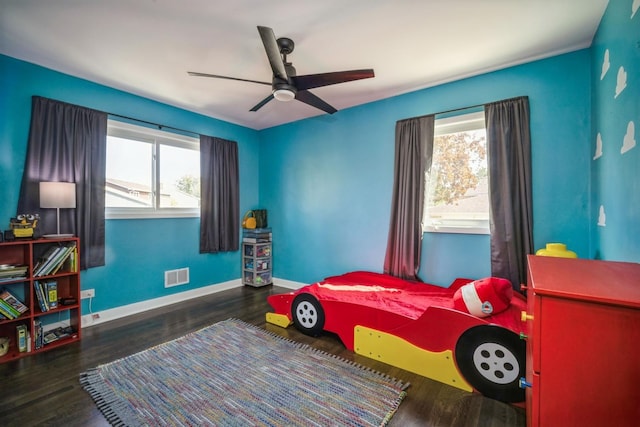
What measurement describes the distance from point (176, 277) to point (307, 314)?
1.95 metres

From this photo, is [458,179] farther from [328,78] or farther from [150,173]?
[150,173]

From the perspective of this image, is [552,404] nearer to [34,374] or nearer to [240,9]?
[240,9]

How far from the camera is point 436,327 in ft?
5.98

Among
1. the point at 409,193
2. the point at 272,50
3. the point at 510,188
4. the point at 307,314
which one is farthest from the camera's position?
the point at 409,193

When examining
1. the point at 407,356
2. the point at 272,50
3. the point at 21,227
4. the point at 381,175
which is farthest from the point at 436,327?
the point at 21,227

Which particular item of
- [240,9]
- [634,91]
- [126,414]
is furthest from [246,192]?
[634,91]

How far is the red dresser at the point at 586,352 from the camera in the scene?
0.71 meters

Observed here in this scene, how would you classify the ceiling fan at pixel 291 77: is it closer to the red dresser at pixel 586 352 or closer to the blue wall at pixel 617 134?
the blue wall at pixel 617 134

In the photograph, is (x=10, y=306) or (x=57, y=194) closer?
(x=10, y=306)

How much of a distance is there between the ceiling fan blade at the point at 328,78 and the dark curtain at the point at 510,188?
4.51ft

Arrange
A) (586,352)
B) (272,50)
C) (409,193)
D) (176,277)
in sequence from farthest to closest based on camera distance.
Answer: (176,277), (409,193), (272,50), (586,352)

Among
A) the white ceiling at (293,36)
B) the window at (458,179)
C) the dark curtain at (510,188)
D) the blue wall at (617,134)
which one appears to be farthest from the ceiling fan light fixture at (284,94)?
the blue wall at (617,134)

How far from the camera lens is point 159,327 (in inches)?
106

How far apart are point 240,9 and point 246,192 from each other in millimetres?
2800
